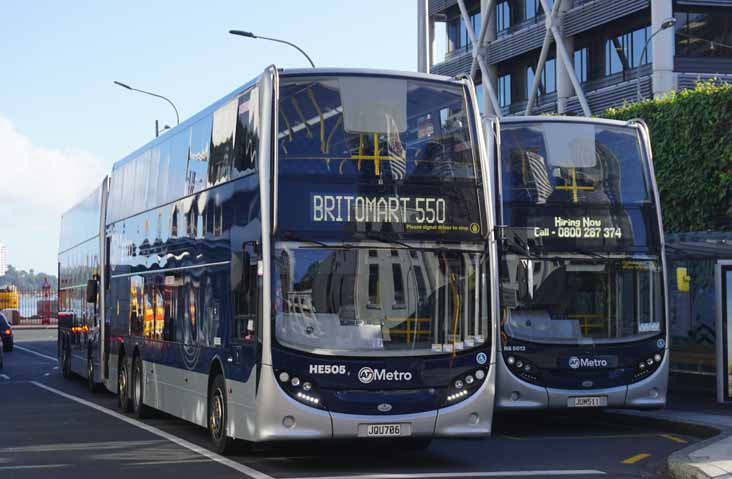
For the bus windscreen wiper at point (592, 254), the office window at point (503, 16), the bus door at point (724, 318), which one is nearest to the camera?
the bus windscreen wiper at point (592, 254)

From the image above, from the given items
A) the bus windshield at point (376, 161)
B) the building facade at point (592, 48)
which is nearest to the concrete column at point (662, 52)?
the building facade at point (592, 48)

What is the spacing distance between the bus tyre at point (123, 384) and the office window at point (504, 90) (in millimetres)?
35564

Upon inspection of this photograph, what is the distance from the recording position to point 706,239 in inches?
874

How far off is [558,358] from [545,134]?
309 cm

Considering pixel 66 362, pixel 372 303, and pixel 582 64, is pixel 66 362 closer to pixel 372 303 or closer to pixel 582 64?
pixel 372 303

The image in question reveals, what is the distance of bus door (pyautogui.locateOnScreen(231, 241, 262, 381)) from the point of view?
13.4 m

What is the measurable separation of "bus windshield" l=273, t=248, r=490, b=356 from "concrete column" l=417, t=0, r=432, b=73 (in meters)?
47.1

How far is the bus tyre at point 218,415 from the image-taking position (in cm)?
1456

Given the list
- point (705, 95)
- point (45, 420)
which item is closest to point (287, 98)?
point (45, 420)

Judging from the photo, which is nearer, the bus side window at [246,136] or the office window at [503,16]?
the bus side window at [246,136]

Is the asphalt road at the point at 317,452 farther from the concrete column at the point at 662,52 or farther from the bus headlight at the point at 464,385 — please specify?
the concrete column at the point at 662,52

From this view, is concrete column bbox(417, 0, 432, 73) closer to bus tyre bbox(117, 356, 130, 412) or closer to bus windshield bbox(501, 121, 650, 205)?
bus tyre bbox(117, 356, 130, 412)

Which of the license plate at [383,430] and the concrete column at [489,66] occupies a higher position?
the concrete column at [489,66]

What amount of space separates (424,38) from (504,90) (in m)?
6.76
